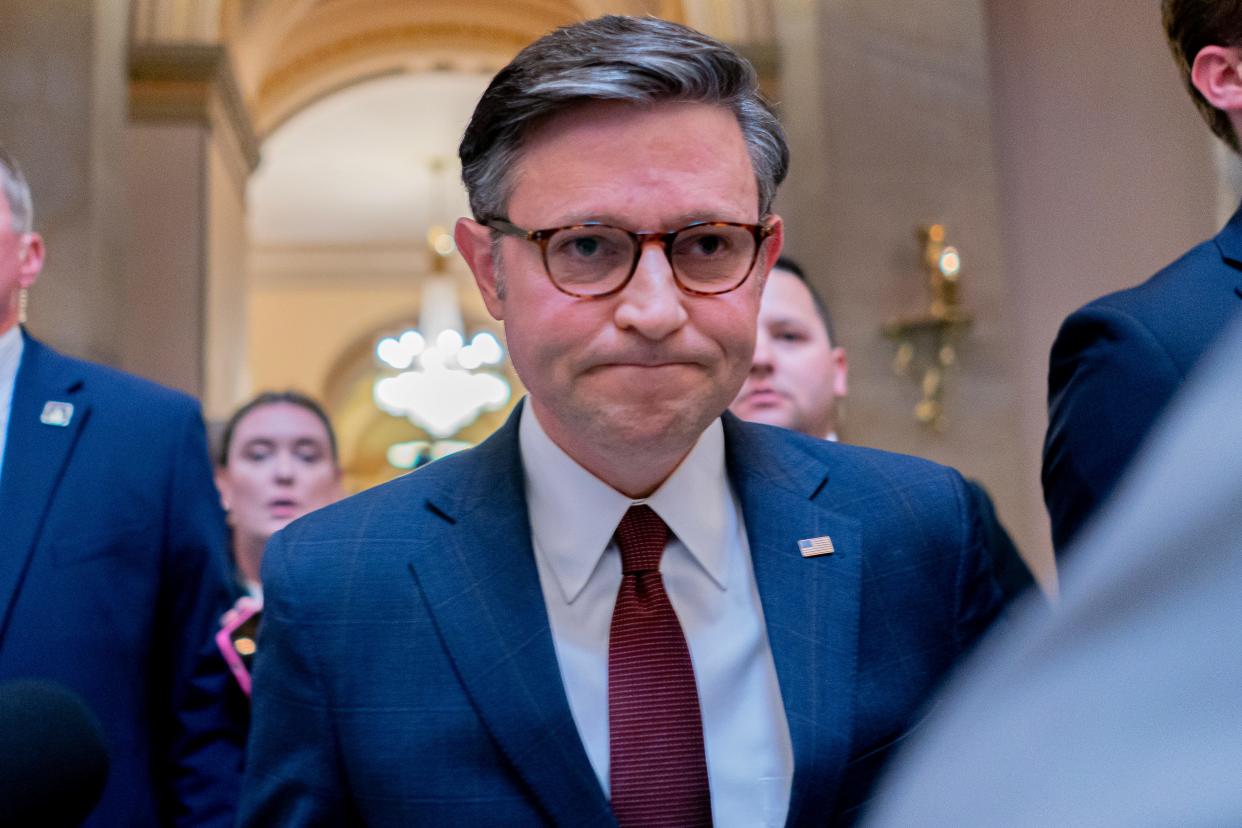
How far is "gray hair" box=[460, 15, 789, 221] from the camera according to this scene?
1.66m

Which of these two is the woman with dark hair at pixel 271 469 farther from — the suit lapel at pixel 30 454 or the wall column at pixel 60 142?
the wall column at pixel 60 142

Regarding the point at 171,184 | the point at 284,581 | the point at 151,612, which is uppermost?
the point at 171,184

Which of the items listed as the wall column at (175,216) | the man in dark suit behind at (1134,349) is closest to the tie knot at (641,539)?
the man in dark suit behind at (1134,349)

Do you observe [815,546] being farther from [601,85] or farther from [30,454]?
[30,454]

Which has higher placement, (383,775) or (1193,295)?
(1193,295)

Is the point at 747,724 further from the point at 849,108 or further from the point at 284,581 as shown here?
the point at 849,108

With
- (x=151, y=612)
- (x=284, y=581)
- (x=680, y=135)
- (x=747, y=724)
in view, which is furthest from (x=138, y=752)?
(x=680, y=135)

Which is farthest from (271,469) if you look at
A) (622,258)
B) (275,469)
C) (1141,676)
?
(1141,676)

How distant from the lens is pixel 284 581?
1747 millimetres

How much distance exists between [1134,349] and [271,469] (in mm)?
2817

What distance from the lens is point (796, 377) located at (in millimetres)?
3477

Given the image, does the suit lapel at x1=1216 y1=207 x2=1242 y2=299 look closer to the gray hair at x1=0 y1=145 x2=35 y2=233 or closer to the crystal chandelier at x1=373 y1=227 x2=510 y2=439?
the gray hair at x1=0 y1=145 x2=35 y2=233

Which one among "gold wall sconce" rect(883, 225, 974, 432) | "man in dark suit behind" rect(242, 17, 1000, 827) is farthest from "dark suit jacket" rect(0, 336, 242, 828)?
"gold wall sconce" rect(883, 225, 974, 432)

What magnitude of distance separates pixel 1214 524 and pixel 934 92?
22.7 feet
